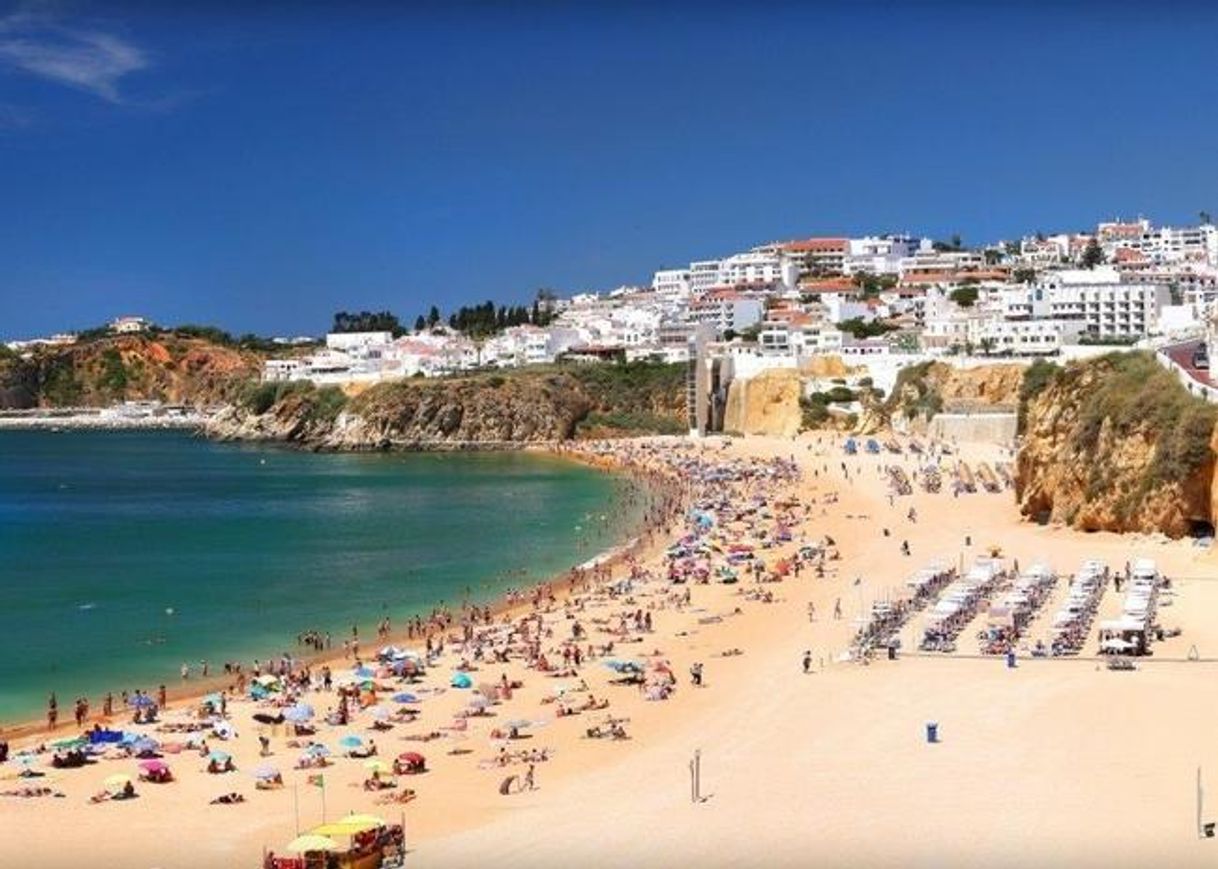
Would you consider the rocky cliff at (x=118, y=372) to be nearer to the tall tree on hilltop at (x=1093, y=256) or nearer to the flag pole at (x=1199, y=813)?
the tall tree on hilltop at (x=1093, y=256)

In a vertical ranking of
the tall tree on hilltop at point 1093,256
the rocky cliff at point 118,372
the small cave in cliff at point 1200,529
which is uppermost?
the tall tree on hilltop at point 1093,256

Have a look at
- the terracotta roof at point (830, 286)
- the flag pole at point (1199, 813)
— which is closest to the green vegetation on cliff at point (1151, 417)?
the flag pole at point (1199, 813)

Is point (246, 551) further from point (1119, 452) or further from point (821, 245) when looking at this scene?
point (821, 245)

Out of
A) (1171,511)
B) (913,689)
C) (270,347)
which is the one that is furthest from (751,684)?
(270,347)

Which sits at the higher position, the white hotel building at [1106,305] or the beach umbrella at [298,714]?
the white hotel building at [1106,305]

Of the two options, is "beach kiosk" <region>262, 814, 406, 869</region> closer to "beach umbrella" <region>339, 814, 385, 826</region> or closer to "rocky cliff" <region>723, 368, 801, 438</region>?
"beach umbrella" <region>339, 814, 385, 826</region>

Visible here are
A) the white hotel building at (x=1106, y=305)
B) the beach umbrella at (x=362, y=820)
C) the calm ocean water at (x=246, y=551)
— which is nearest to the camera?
the beach umbrella at (x=362, y=820)
